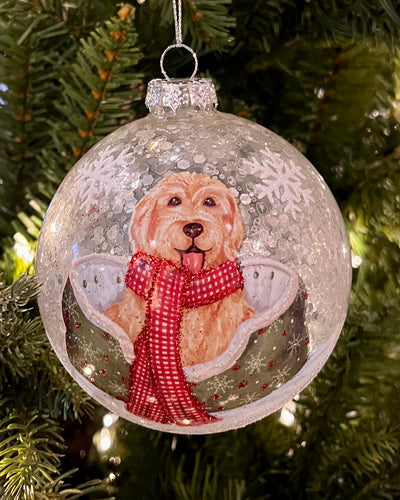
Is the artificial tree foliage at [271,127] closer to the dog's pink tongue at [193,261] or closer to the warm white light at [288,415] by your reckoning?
the warm white light at [288,415]

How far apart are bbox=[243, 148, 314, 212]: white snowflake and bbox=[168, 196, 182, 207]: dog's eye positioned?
0.07 meters

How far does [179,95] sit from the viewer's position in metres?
0.66

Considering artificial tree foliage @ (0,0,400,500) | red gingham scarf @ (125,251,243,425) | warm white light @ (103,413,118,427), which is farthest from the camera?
warm white light @ (103,413,118,427)

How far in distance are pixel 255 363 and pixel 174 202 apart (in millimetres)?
159

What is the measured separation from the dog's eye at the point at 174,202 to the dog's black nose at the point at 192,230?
22 millimetres

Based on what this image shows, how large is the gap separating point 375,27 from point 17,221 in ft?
1.71

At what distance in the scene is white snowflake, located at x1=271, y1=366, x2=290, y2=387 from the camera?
635 millimetres

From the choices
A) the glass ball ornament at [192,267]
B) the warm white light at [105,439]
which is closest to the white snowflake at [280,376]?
the glass ball ornament at [192,267]

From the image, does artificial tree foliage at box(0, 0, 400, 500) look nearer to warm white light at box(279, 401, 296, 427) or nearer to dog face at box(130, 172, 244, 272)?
warm white light at box(279, 401, 296, 427)

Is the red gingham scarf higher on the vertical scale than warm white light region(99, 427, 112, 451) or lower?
higher

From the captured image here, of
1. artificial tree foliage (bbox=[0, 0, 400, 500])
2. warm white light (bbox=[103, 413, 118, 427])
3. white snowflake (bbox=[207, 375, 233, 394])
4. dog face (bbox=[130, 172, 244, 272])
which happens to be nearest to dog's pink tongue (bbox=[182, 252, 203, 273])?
dog face (bbox=[130, 172, 244, 272])

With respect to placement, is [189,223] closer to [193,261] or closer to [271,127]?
[193,261]

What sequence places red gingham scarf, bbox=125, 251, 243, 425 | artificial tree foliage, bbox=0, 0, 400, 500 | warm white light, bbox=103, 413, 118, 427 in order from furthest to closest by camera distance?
warm white light, bbox=103, 413, 118, 427 < artificial tree foliage, bbox=0, 0, 400, 500 < red gingham scarf, bbox=125, 251, 243, 425

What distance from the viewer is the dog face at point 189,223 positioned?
0.58m
